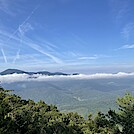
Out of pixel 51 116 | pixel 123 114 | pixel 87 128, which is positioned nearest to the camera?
pixel 123 114

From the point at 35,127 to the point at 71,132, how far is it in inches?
328

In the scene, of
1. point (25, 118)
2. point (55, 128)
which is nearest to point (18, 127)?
point (25, 118)

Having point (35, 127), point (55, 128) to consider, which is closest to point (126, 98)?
point (55, 128)

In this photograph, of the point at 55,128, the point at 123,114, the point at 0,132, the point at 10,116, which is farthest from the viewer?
the point at 123,114

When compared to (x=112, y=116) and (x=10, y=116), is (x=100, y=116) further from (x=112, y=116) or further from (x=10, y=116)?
(x=10, y=116)

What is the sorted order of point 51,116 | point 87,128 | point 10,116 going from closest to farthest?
point 10,116, point 87,128, point 51,116

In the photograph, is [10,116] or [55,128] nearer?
[10,116]

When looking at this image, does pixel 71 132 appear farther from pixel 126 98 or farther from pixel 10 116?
pixel 10 116

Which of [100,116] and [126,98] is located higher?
[126,98]

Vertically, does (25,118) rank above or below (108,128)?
above

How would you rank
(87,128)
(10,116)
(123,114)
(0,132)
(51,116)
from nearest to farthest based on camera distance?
(0,132) < (10,116) < (123,114) < (87,128) < (51,116)

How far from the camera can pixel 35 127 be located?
24.5 meters

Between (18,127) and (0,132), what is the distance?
634 cm

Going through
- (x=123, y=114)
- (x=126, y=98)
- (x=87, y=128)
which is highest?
(x=126, y=98)
